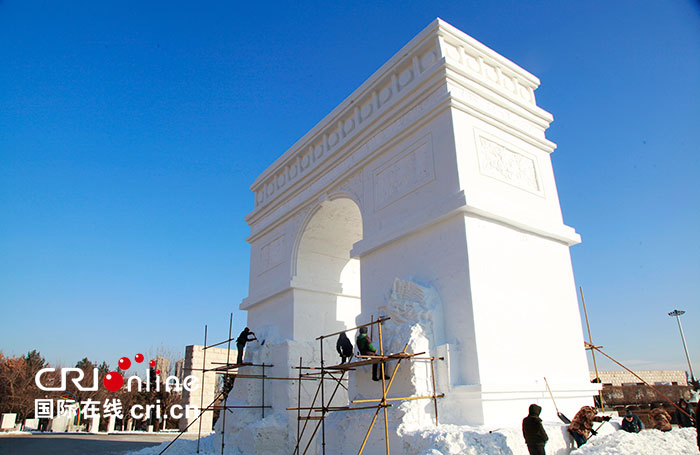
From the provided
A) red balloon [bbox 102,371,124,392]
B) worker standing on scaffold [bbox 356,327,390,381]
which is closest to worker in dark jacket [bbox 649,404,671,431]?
worker standing on scaffold [bbox 356,327,390,381]

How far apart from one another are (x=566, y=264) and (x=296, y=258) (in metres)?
6.52

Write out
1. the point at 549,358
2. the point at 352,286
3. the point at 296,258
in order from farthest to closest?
1. the point at 352,286
2. the point at 296,258
3. the point at 549,358

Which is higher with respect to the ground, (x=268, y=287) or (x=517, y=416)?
(x=268, y=287)

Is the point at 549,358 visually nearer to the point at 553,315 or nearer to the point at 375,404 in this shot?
the point at 553,315

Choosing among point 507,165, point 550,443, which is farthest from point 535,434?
point 507,165

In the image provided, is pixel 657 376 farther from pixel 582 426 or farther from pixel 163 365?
pixel 163 365

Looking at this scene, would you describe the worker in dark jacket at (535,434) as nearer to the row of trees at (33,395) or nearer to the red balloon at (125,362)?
the red balloon at (125,362)

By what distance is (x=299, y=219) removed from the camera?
13.2 m

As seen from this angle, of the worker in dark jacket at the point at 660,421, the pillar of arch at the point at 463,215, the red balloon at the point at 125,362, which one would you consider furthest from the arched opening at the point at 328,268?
the red balloon at the point at 125,362

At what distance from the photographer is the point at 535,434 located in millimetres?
6086

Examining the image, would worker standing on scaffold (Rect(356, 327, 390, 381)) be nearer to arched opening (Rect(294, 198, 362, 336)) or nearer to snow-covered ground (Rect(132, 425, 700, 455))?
snow-covered ground (Rect(132, 425, 700, 455))

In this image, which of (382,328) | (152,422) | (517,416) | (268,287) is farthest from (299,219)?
(152,422)

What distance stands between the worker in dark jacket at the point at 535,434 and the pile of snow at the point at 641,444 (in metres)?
1.38

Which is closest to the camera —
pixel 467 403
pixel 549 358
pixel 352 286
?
pixel 467 403
